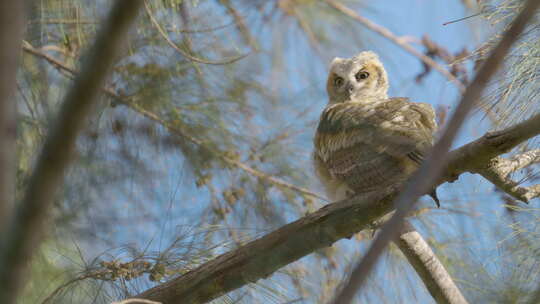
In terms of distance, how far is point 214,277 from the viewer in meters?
2.43

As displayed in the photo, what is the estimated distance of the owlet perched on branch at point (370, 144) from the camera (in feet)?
9.58

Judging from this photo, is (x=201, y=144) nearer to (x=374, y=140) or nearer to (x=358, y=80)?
(x=358, y=80)

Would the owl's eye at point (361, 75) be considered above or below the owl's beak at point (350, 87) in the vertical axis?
above

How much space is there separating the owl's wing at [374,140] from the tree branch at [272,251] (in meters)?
0.50

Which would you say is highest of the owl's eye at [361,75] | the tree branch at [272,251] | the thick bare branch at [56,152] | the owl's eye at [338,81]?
the owl's eye at [338,81]

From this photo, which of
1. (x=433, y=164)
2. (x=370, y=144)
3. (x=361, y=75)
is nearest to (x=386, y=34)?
(x=361, y=75)


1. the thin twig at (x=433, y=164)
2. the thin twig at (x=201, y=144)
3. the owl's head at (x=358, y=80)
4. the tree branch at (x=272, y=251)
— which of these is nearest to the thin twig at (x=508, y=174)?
the tree branch at (x=272, y=251)

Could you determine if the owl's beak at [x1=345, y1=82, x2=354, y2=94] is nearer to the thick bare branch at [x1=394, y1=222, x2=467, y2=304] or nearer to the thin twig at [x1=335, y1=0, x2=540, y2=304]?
the thick bare branch at [x1=394, y1=222, x2=467, y2=304]

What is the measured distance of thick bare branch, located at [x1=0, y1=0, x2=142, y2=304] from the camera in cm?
99

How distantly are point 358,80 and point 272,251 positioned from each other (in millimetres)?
1976

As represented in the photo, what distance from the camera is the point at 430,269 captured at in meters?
2.87

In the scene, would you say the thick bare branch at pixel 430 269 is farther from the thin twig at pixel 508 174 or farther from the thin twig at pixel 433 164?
the thin twig at pixel 433 164

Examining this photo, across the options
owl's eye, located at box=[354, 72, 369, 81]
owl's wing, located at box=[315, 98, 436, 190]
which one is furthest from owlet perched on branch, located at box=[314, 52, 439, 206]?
owl's eye, located at box=[354, 72, 369, 81]

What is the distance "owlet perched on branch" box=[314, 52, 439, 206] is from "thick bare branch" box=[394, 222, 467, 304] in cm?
25
